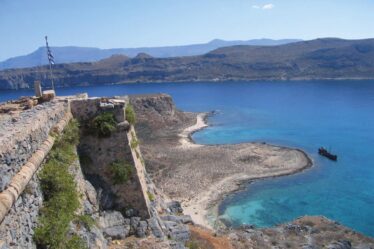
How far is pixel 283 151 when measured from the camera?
6575cm

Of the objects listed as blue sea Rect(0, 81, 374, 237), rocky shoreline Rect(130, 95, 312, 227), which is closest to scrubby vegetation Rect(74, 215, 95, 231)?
rocky shoreline Rect(130, 95, 312, 227)

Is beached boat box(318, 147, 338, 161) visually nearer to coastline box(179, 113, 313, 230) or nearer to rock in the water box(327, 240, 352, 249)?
coastline box(179, 113, 313, 230)

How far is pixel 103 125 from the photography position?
60.6 feet

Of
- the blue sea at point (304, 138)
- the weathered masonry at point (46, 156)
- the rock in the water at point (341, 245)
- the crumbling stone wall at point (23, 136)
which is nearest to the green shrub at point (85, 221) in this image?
the weathered masonry at point (46, 156)

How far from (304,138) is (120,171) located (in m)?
64.2

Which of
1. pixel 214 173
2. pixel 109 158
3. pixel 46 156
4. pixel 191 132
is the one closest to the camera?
pixel 46 156

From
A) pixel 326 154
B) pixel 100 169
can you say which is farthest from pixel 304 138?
pixel 100 169

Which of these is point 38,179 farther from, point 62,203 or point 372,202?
point 372,202

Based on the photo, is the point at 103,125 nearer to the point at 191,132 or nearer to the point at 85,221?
the point at 85,221

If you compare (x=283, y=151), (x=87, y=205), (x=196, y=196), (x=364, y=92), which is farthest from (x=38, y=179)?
(x=364, y=92)

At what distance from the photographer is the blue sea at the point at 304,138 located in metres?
43.6

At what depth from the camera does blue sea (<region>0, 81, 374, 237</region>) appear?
43594mm

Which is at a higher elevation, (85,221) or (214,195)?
(85,221)

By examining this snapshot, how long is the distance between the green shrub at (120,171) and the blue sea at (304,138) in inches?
900
